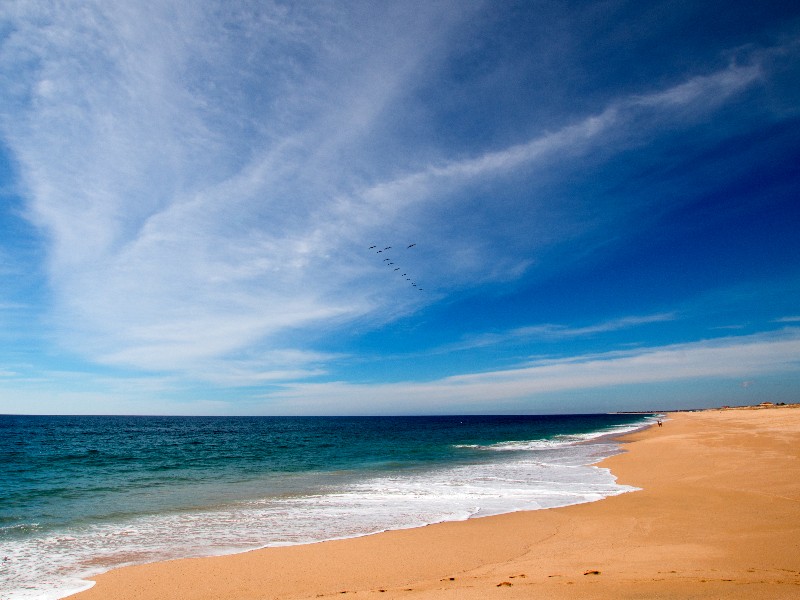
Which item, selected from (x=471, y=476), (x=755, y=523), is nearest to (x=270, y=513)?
(x=471, y=476)

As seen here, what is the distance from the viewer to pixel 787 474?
1577 centimetres

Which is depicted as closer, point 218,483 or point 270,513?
point 270,513

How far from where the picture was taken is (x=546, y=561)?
8.30 metres

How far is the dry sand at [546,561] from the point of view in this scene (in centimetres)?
664

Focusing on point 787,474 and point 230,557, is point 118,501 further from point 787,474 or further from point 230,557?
point 787,474

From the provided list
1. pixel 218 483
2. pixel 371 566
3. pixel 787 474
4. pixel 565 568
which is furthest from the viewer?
pixel 218 483

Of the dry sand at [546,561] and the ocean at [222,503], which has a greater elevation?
the dry sand at [546,561]

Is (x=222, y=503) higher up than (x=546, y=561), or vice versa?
(x=546, y=561)

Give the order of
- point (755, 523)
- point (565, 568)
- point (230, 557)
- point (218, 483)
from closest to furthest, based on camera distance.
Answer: point (565, 568) → point (230, 557) → point (755, 523) → point (218, 483)

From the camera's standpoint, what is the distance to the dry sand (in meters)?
6.64

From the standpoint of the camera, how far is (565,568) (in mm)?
7699

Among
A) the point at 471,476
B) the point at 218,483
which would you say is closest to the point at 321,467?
the point at 218,483

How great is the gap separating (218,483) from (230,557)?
1334 cm

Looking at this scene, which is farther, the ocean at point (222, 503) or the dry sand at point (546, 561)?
the ocean at point (222, 503)
